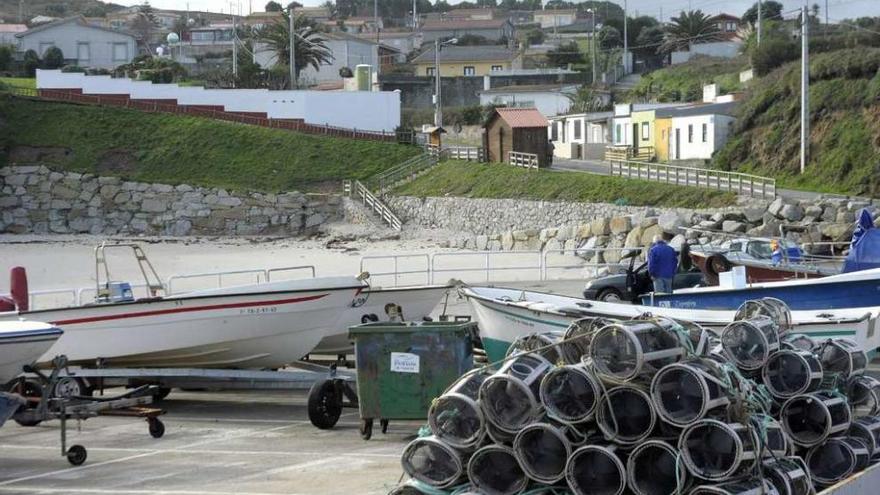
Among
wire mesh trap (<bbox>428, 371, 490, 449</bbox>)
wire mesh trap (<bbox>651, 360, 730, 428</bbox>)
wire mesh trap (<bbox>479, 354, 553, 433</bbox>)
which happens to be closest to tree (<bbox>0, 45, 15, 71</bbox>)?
wire mesh trap (<bbox>428, 371, 490, 449</bbox>)

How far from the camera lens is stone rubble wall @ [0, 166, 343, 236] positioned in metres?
59.8

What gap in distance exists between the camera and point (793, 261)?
28344 millimetres

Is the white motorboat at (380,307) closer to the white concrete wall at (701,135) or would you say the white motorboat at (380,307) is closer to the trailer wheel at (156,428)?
the trailer wheel at (156,428)

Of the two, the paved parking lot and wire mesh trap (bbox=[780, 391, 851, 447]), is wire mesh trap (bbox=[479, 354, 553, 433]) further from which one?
wire mesh trap (bbox=[780, 391, 851, 447])

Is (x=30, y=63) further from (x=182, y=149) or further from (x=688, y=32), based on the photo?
(x=688, y=32)

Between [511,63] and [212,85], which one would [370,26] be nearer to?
[511,63]

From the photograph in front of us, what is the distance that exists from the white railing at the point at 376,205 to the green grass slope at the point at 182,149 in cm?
232

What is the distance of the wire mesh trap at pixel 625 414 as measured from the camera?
10.7 meters

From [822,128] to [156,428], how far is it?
1553 inches

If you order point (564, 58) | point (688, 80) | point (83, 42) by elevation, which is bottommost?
point (688, 80)

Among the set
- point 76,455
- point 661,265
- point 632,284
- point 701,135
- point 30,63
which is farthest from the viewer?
point 30,63

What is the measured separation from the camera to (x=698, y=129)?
58.1 m

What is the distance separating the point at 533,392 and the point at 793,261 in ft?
60.5

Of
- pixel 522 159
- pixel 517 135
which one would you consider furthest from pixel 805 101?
pixel 517 135
